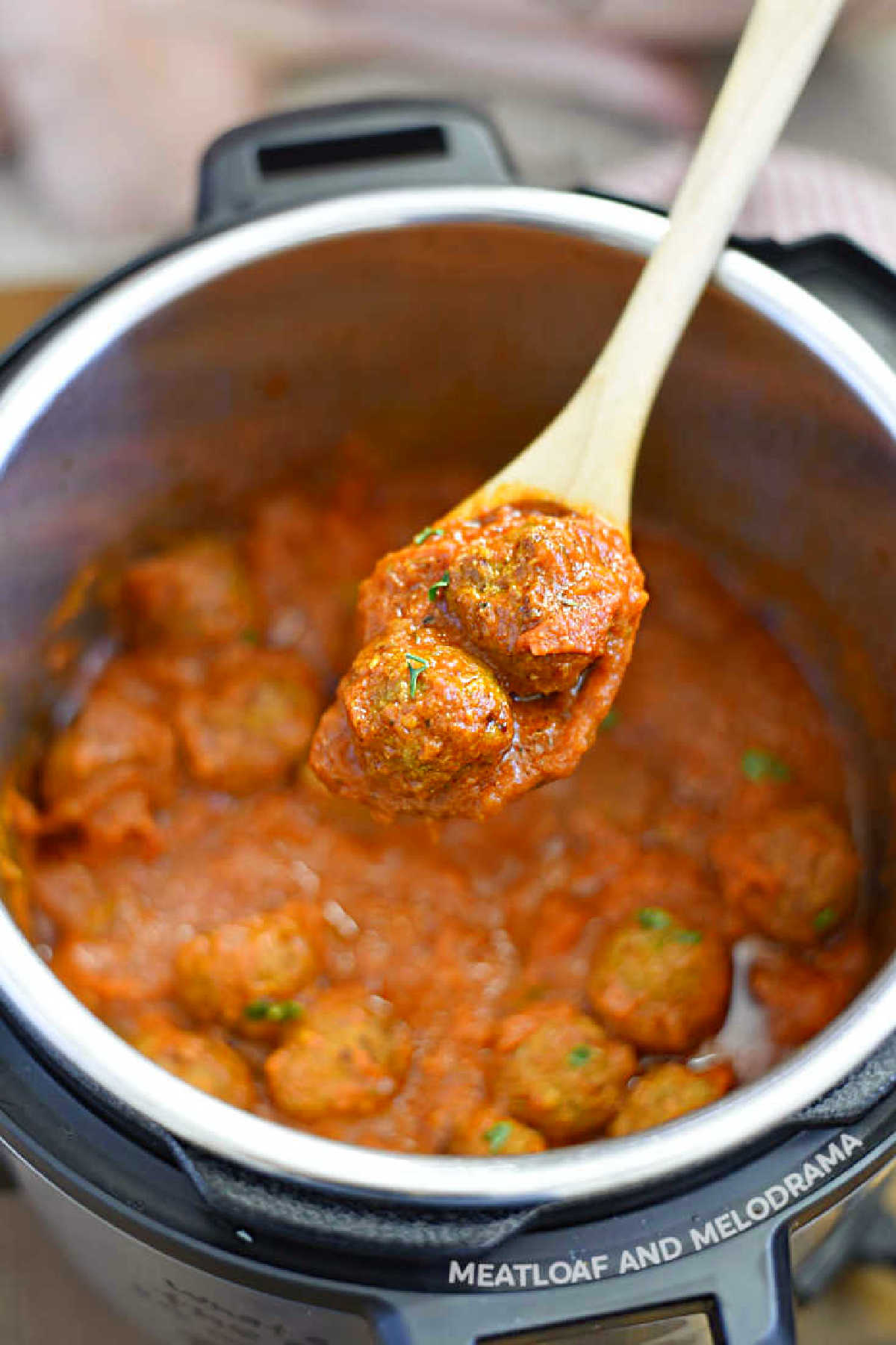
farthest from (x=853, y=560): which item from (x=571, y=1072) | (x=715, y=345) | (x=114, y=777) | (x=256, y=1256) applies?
(x=256, y=1256)

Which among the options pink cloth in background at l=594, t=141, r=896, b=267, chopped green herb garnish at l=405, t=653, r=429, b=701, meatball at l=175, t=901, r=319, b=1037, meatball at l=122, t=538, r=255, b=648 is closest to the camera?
chopped green herb garnish at l=405, t=653, r=429, b=701

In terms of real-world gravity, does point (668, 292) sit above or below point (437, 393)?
below

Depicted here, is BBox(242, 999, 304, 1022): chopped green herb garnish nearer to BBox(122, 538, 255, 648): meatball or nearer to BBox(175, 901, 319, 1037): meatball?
BBox(175, 901, 319, 1037): meatball

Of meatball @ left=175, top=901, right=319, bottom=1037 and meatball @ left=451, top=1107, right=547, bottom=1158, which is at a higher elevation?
meatball @ left=175, top=901, right=319, bottom=1037

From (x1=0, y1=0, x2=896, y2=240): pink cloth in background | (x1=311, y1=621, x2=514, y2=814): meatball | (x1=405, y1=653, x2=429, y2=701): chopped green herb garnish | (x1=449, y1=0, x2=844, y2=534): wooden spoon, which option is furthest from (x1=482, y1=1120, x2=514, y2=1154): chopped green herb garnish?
(x1=0, y1=0, x2=896, y2=240): pink cloth in background

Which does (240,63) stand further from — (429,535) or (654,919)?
(654,919)

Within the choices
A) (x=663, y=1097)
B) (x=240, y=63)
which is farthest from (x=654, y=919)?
(x=240, y=63)

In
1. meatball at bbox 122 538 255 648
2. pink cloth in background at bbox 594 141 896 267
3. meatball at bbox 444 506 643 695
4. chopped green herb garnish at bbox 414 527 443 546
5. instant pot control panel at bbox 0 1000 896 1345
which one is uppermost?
pink cloth in background at bbox 594 141 896 267
